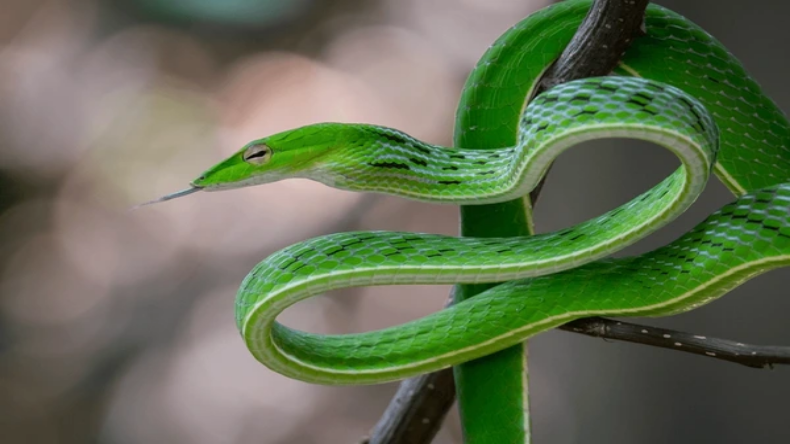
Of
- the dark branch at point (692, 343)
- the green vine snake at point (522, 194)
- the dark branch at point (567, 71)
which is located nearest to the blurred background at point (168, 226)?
the dark branch at point (567, 71)

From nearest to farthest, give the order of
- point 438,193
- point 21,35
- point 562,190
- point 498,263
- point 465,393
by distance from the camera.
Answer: point 498,263 < point 438,193 < point 465,393 < point 21,35 < point 562,190

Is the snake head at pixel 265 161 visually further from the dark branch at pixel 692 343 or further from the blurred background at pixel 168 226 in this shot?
the blurred background at pixel 168 226

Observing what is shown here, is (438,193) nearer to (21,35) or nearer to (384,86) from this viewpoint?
(384,86)

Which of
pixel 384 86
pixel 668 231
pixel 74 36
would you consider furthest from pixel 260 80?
pixel 668 231

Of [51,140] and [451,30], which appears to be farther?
[451,30]

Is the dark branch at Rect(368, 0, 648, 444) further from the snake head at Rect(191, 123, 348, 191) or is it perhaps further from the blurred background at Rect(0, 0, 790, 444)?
the blurred background at Rect(0, 0, 790, 444)

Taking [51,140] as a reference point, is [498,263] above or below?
below

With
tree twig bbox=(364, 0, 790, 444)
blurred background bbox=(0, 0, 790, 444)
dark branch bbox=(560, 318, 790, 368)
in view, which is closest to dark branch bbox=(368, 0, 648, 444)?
tree twig bbox=(364, 0, 790, 444)
